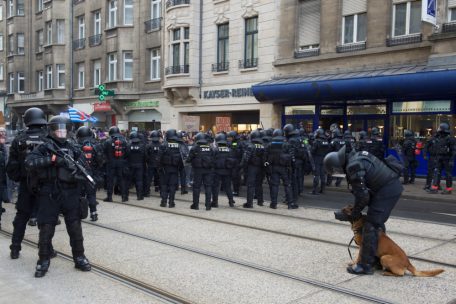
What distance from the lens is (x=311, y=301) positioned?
4914mm

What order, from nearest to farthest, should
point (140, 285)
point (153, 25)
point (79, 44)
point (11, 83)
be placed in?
point (140, 285) → point (153, 25) → point (79, 44) → point (11, 83)

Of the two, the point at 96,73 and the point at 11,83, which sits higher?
the point at 96,73

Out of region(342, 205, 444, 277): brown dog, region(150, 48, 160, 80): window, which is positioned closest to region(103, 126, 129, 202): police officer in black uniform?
region(342, 205, 444, 277): brown dog

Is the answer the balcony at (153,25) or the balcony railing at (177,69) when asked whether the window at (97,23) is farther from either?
the balcony railing at (177,69)

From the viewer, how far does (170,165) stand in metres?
11.1

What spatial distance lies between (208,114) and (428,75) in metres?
12.8

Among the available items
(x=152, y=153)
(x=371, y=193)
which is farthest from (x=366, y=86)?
(x=371, y=193)

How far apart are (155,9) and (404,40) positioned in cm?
1547

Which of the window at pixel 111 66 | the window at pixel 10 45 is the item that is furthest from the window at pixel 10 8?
the window at pixel 111 66

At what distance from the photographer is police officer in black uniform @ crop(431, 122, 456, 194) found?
1313 centimetres

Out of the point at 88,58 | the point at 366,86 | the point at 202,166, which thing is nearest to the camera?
the point at 202,166

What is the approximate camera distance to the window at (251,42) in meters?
21.8

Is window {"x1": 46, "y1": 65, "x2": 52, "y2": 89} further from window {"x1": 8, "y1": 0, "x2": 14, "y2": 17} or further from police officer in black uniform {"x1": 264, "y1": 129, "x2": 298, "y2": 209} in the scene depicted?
police officer in black uniform {"x1": 264, "y1": 129, "x2": 298, "y2": 209}

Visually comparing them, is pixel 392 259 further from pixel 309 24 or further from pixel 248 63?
pixel 248 63
